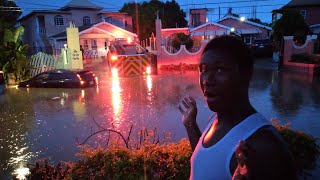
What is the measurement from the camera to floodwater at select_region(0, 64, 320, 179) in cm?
660

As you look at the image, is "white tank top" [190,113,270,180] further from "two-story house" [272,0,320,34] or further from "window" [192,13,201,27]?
"window" [192,13,201,27]

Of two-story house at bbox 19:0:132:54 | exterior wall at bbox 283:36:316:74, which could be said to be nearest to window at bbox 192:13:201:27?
two-story house at bbox 19:0:132:54

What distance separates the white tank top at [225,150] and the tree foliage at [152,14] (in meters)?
44.1

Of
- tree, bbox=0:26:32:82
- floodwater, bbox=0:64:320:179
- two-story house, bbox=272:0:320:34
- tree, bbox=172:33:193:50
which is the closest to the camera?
floodwater, bbox=0:64:320:179

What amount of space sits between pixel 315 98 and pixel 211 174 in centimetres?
1061

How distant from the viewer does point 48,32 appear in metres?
36.2

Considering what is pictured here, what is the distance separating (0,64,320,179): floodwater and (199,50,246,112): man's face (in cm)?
441

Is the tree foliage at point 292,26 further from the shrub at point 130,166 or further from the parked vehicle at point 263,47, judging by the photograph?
the shrub at point 130,166

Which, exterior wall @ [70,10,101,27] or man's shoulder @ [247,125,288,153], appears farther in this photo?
exterior wall @ [70,10,101,27]

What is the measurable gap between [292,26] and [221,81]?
70.0 feet

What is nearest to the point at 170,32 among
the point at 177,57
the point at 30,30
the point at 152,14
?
the point at 177,57

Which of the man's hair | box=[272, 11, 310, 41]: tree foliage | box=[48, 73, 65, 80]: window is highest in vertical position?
box=[272, 11, 310, 41]: tree foliage

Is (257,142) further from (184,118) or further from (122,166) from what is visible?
(122,166)

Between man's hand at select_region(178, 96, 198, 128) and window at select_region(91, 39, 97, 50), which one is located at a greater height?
window at select_region(91, 39, 97, 50)
